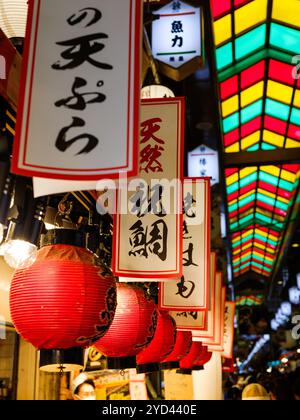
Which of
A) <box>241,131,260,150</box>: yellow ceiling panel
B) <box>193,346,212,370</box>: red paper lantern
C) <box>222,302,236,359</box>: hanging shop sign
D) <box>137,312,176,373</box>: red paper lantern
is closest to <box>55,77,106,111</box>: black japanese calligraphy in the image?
<box>137,312,176,373</box>: red paper lantern

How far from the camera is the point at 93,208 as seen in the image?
17.5ft

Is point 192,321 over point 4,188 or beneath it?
beneath

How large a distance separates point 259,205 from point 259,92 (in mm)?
9521

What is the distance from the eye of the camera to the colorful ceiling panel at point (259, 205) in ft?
59.7

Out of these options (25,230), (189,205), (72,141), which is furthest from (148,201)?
(72,141)

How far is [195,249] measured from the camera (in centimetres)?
619

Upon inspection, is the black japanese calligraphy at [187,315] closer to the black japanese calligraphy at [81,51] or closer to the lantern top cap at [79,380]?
the lantern top cap at [79,380]

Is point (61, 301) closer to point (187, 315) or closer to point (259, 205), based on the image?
point (187, 315)

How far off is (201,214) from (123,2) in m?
3.54

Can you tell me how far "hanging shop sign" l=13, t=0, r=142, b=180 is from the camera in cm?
251

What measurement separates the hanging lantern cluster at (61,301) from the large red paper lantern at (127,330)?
81cm

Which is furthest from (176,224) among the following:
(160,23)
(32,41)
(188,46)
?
(160,23)

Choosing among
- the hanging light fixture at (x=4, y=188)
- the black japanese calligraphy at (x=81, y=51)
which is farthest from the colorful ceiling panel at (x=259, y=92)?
the hanging light fixture at (x=4, y=188)
